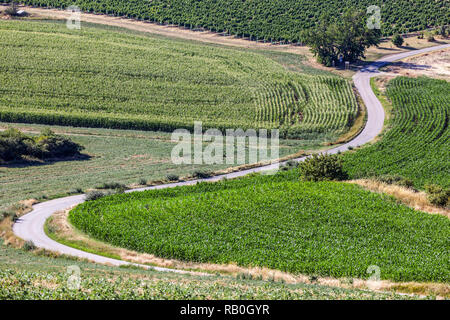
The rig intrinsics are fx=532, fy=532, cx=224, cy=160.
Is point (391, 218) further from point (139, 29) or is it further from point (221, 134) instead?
point (139, 29)

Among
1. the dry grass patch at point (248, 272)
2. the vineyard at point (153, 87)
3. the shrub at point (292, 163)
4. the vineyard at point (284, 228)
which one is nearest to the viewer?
the dry grass patch at point (248, 272)

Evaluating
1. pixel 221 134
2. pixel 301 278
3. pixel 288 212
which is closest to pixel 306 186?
pixel 288 212

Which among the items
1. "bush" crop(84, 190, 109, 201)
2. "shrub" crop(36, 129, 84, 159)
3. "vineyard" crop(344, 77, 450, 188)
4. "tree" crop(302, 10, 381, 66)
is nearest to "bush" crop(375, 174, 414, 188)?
"vineyard" crop(344, 77, 450, 188)

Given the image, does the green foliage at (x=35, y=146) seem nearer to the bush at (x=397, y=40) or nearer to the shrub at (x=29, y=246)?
the shrub at (x=29, y=246)

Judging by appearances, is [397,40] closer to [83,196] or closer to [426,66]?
[426,66]

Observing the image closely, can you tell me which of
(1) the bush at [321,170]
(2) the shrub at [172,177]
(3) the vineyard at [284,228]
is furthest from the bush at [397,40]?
(2) the shrub at [172,177]

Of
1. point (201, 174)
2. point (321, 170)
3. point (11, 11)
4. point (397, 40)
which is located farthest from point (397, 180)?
point (11, 11)
